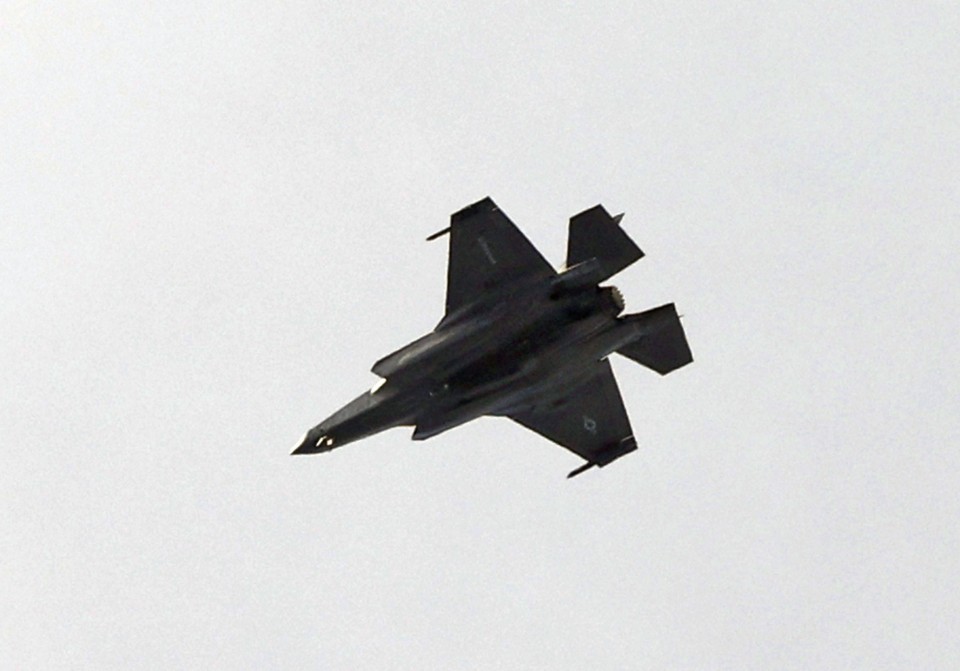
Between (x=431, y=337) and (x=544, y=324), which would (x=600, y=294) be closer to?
(x=544, y=324)

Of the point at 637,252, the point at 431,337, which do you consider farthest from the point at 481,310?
the point at 637,252

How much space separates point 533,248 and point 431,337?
4007 millimetres

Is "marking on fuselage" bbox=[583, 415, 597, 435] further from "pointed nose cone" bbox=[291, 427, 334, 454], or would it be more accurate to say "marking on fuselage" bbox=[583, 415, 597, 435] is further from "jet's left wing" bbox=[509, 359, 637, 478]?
"pointed nose cone" bbox=[291, 427, 334, 454]

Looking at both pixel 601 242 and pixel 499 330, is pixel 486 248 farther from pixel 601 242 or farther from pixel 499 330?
pixel 601 242

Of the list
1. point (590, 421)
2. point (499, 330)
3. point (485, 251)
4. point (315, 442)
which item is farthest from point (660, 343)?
point (315, 442)

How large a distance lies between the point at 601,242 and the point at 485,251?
3462mm

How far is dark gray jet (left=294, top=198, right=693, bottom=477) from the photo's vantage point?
50.9 m

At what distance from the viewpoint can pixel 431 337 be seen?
168ft

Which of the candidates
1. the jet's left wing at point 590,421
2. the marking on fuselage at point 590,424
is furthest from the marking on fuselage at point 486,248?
the marking on fuselage at point 590,424

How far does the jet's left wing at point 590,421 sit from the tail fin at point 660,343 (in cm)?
211

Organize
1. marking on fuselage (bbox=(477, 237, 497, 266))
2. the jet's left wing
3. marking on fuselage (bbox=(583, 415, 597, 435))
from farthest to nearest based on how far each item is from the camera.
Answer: marking on fuselage (bbox=(583, 415, 597, 435)) → the jet's left wing → marking on fuselage (bbox=(477, 237, 497, 266))

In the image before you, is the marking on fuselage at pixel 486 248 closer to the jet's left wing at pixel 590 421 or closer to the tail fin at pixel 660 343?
the tail fin at pixel 660 343

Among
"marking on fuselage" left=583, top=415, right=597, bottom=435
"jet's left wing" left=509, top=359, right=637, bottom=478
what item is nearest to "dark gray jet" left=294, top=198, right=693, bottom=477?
"jet's left wing" left=509, top=359, right=637, bottom=478

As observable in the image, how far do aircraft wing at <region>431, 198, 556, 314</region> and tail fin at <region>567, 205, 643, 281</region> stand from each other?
1.15 metres
